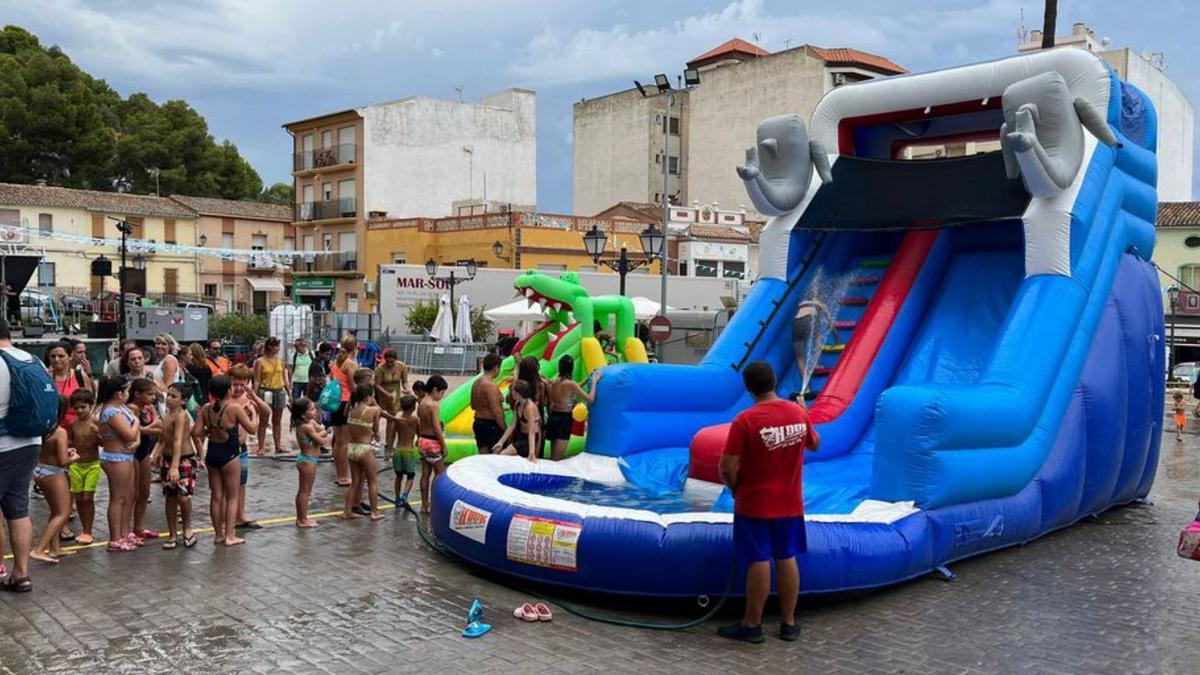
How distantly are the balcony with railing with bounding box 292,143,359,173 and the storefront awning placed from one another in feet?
22.5

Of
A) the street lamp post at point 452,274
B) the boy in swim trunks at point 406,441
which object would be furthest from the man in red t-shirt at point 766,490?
the street lamp post at point 452,274

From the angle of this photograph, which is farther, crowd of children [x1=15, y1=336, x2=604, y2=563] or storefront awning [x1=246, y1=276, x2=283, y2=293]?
storefront awning [x1=246, y1=276, x2=283, y2=293]

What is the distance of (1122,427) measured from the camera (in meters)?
9.02

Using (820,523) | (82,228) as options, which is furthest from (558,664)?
(82,228)

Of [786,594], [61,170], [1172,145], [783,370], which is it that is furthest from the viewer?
[61,170]

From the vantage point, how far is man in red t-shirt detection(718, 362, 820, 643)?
568 centimetres

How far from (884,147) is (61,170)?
49.8 m

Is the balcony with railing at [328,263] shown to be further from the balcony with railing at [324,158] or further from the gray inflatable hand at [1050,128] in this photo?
the gray inflatable hand at [1050,128]

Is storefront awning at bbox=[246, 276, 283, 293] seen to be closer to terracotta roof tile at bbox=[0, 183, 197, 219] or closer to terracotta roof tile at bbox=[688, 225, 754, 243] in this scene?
terracotta roof tile at bbox=[0, 183, 197, 219]

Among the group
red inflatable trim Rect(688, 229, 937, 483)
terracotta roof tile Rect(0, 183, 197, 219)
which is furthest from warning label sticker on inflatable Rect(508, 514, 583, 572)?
terracotta roof tile Rect(0, 183, 197, 219)

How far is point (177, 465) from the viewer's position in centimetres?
751

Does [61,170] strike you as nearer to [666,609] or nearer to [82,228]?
[82,228]

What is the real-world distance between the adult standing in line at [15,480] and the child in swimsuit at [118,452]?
77cm

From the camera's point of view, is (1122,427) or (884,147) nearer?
(1122,427)
